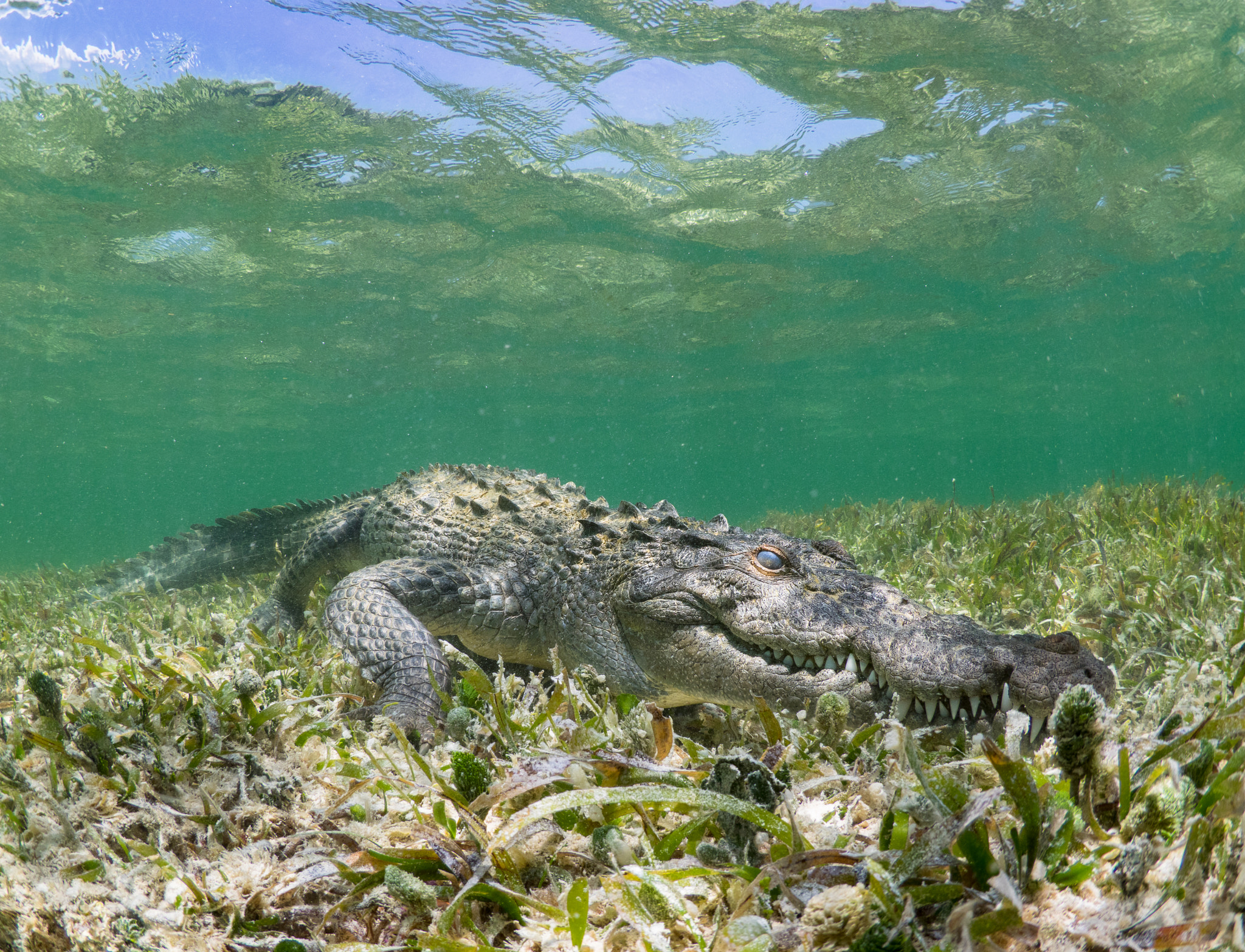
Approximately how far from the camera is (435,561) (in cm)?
380

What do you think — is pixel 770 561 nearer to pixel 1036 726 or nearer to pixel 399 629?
pixel 1036 726

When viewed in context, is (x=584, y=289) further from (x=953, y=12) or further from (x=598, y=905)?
(x=598, y=905)

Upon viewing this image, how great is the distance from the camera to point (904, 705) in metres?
1.93

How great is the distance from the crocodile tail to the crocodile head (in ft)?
15.0

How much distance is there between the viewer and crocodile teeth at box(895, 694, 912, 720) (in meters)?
1.92

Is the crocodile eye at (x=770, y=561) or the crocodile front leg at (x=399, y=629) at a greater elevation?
the crocodile eye at (x=770, y=561)

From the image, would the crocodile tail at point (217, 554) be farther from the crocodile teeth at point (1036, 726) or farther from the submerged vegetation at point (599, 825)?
the crocodile teeth at point (1036, 726)

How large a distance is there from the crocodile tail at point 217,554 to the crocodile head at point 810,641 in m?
4.57

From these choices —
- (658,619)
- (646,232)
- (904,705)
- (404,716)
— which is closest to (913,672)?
(904,705)

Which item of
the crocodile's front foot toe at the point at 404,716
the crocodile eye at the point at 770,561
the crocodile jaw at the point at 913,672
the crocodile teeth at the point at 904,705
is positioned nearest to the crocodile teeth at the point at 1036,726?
the crocodile jaw at the point at 913,672

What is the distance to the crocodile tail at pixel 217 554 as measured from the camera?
6.49m

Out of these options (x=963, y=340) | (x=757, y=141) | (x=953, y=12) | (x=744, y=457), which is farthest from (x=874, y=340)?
(x=744, y=457)

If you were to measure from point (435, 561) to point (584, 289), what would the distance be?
61.7ft

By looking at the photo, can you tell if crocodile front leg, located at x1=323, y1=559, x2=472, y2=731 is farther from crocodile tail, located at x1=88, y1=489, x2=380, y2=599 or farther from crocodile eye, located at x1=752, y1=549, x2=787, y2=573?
crocodile tail, located at x1=88, y1=489, x2=380, y2=599
